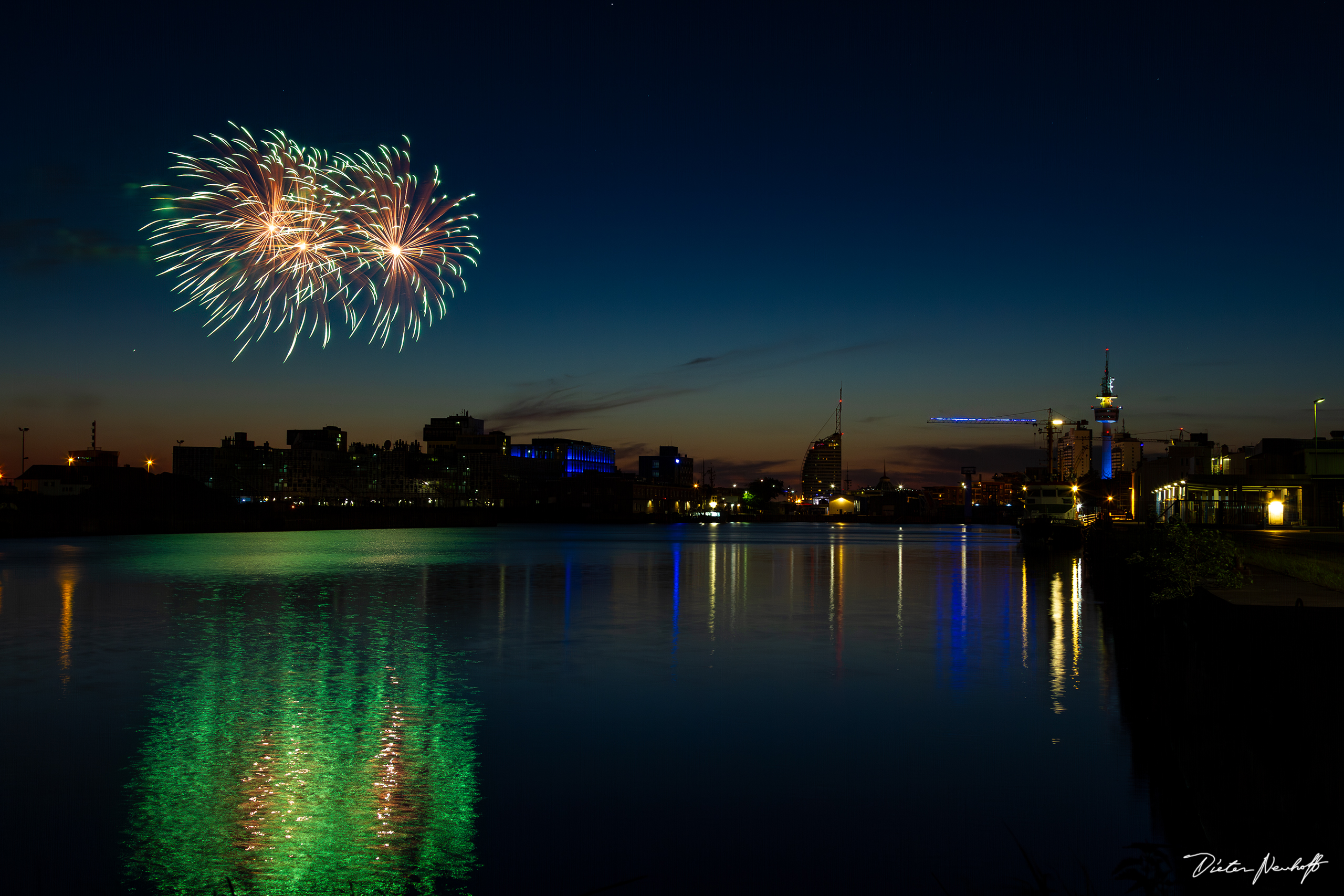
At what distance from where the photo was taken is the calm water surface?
A: 10289 mm

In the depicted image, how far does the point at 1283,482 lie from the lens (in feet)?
202

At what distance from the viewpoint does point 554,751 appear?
14828 millimetres

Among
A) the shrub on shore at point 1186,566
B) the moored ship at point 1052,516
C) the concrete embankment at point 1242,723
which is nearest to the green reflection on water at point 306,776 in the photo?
the concrete embankment at point 1242,723

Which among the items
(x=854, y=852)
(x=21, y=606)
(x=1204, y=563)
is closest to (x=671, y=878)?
(x=854, y=852)

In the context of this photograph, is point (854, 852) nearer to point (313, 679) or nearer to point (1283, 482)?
point (313, 679)
